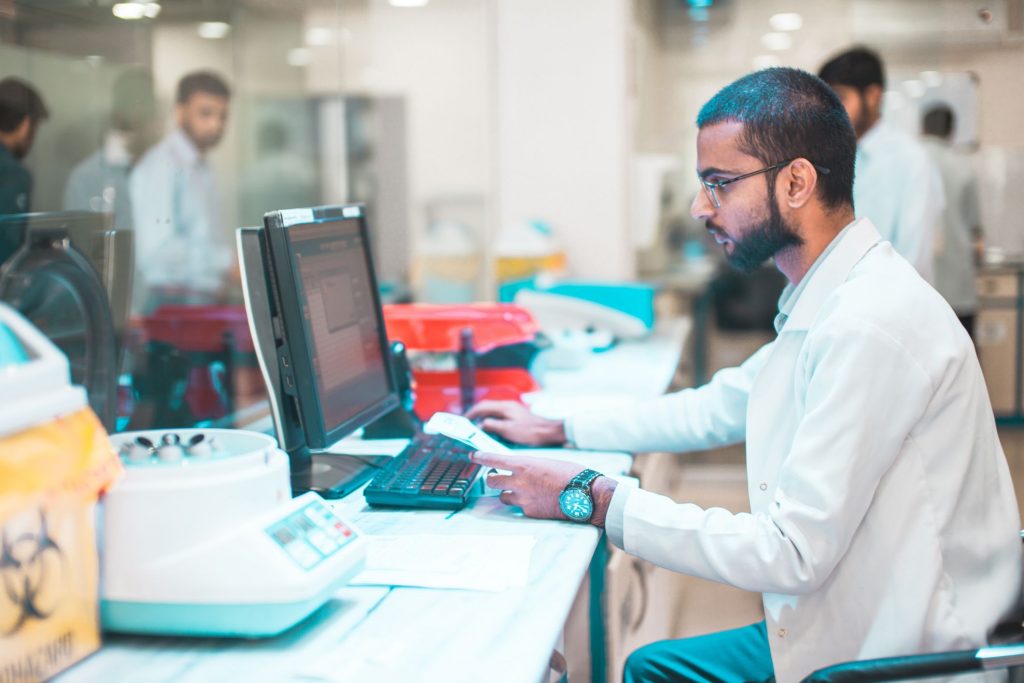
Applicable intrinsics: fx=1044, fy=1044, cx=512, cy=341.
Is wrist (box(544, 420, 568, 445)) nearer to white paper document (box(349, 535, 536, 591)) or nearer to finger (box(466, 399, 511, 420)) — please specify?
finger (box(466, 399, 511, 420))

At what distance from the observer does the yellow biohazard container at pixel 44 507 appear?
94 cm

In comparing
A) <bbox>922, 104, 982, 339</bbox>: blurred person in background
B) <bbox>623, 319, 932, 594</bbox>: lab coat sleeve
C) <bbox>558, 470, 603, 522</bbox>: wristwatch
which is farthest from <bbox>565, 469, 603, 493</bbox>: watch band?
<bbox>922, 104, 982, 339</bbox>: blurred person in background

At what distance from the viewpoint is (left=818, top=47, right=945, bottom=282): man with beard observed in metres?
3.52

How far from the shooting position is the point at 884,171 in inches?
142

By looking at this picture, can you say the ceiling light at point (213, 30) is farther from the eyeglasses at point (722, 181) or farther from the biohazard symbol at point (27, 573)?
the biohazard symbol at point (27, 573)

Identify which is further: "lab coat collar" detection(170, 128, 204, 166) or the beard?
"lab coat collar" detection(170, 128, 204, 166)

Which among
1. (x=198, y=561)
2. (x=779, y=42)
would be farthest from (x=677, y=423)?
(x=779, y=42)

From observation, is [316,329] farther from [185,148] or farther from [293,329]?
[185,148]

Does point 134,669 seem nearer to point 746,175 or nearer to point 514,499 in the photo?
point 514,499

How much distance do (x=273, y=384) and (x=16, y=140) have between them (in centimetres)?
72

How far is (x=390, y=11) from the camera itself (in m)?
3.98

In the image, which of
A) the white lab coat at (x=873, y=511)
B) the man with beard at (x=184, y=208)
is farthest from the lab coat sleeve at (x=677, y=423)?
the man with beard at (x=184, y=208)

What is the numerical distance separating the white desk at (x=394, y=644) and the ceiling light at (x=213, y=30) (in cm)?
294

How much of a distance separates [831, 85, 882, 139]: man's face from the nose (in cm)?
206
